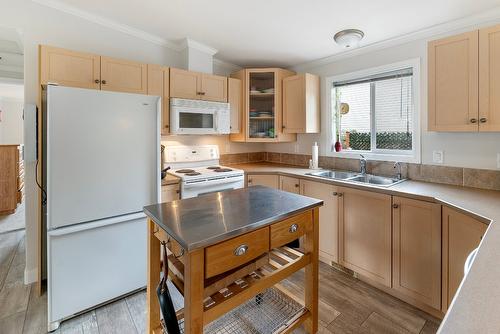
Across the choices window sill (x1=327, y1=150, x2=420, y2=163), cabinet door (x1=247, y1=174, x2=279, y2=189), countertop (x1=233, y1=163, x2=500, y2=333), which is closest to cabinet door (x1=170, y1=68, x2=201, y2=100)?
cabinet door (x1=247, y1=174, x2=279, y2=189)

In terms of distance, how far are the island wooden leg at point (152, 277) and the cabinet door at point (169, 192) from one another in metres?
1.07

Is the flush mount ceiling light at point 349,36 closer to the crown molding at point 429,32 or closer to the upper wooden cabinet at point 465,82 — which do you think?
the crown molding at point 429,32

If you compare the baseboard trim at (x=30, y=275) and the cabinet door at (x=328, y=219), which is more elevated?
the cabinet door at (x=328, y=219)

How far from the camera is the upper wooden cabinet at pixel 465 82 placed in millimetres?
1740

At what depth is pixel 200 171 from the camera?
289cm

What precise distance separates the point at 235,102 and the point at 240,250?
2.42 meters

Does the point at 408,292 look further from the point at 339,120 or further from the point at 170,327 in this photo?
the point at 339,120

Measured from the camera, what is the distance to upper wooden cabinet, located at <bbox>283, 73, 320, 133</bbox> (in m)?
3.13

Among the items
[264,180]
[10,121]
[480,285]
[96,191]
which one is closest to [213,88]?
[264,180]

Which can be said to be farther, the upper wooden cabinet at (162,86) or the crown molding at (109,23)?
the upper wooden cabinet at (162,86)

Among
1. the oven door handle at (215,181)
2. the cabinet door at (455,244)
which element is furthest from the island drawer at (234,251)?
Answer: the oven door handle at (215,181)

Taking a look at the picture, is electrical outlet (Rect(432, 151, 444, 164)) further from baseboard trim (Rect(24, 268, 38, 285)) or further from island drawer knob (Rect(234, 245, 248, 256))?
baseboard trim (Rect(24, 268, 38, 285))

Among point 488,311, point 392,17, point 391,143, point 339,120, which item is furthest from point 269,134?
point 488,311

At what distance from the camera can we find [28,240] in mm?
2193
